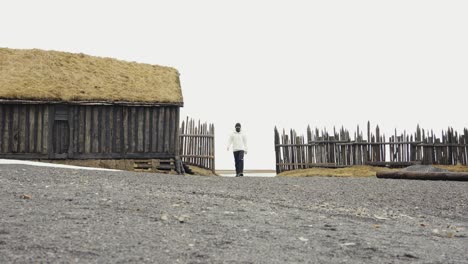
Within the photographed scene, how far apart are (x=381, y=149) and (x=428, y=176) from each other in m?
6.44

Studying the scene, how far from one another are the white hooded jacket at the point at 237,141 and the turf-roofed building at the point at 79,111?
3431 mm

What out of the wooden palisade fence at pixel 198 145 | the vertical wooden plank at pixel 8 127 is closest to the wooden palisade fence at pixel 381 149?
the wooden palisade fence at pixel 198 145

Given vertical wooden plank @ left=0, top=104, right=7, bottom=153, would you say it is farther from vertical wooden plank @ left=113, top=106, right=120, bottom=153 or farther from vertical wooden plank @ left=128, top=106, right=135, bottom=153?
vertical wooden plank @ left=128, top=106, right=135, bottom=153

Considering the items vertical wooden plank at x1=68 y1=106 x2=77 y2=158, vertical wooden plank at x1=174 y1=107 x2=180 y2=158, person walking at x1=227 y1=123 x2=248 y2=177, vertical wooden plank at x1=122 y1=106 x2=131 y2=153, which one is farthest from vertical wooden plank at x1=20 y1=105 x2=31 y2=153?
person walking at x1=227 y1=123 x2=248 y2=177

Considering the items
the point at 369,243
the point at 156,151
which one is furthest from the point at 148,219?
the point at 156,151

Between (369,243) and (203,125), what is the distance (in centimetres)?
2003

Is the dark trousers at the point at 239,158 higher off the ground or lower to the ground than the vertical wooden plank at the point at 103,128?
lower

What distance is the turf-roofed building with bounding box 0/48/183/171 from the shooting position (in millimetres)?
20734

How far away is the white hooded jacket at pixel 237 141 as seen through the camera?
20062 mm

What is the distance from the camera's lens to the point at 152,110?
22.5m

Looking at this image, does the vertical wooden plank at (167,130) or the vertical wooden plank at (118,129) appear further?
the vertical wooden plank at (167,130)

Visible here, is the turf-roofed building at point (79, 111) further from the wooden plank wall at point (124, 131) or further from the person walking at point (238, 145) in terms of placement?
the person walking at point (238, 145)

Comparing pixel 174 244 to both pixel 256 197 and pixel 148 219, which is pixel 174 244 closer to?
pixel 148 219

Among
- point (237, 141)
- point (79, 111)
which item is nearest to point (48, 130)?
point (79, 111)
